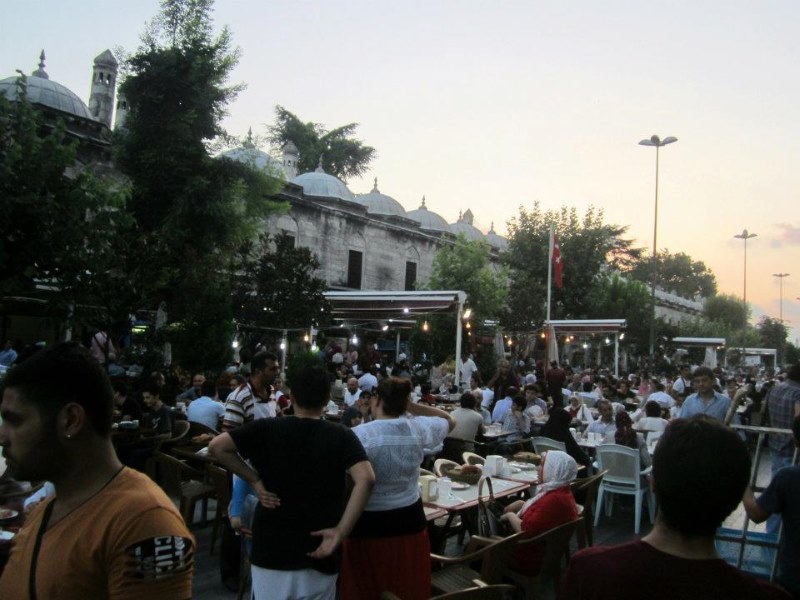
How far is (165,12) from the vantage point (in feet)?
59.6

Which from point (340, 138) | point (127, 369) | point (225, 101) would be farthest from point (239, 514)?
point (340, 138)

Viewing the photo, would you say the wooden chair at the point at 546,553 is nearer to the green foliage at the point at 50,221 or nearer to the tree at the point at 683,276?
the green foliage at the point at 50,221

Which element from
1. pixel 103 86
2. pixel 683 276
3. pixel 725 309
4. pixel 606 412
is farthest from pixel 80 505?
pixel 683 276

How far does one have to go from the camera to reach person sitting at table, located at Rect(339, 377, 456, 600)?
3.51 m

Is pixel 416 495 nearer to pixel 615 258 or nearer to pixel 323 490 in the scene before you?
pixel 323 490

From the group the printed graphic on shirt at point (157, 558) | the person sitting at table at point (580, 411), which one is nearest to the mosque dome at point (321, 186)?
the person sitting at table at point (580, 411)

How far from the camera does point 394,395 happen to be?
3795 mm

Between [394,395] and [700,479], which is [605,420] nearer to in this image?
[394,395]

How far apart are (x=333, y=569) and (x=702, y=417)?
79.7 inches

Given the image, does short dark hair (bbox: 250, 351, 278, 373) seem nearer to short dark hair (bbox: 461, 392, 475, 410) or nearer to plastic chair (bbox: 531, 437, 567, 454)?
short dark hair (bbox: 461, 392, 475, 410)

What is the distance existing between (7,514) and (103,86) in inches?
1227

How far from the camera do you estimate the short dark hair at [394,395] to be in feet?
12.4

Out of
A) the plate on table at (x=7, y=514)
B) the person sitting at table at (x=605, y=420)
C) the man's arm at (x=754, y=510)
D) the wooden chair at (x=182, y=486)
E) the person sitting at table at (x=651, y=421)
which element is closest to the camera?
the man's arm at (x=754, y=510)

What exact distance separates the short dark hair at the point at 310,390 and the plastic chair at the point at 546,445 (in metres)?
5.63
